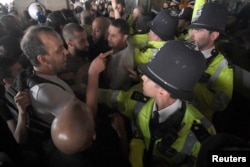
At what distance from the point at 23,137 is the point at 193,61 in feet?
4.13

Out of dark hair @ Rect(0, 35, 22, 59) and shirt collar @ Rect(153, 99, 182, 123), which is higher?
shirt collar @ Rect(153, 99, 182, 123)

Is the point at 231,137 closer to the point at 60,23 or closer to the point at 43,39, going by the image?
the point at 43,39

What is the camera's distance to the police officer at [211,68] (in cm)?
223

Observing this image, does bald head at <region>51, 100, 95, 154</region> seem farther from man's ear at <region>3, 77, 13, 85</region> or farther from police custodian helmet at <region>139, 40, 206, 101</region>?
man's ear at <region>3, 77, 13, 85</region>

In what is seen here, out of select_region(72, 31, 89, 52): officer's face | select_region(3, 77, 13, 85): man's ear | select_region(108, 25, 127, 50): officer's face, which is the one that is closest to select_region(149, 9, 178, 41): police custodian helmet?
select_region(108, 25, 127, 50): officer's face

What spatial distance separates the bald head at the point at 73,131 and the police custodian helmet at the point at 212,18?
5.83 ft

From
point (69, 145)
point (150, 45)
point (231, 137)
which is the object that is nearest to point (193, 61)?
point (231, 137)

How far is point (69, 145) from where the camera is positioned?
1152 mm

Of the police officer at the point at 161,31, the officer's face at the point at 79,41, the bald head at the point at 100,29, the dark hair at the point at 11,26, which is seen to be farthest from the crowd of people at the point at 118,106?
the dark hair at the point at 11,26

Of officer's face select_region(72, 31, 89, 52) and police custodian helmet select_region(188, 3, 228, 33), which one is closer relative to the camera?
police custodian helmet select_region(188, 3, 228, 33)

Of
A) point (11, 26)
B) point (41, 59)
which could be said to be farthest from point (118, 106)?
point (11, 26)

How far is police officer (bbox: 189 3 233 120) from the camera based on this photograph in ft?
7.30

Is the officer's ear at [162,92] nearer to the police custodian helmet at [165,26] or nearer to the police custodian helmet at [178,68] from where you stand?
the police custodian helmet at [178,68]

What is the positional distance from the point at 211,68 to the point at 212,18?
56 centimetres
